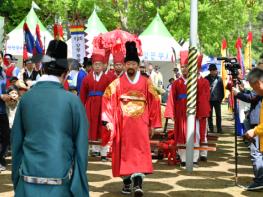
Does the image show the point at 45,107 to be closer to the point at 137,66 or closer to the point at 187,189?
the point at 137,66

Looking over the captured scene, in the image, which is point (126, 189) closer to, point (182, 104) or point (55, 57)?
point (182, 104)

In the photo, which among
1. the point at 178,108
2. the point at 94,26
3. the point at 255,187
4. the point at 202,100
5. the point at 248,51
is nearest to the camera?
the point at 255,187

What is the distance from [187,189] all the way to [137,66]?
6.31ft

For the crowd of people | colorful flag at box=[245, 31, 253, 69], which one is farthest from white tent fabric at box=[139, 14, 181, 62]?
the crowd of people

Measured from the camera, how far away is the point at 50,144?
3896 mm

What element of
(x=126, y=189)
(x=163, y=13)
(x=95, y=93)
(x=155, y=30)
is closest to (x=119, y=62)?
(x=95, y=93)

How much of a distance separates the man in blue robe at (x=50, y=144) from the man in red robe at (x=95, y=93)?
6046mm

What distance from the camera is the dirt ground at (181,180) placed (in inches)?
292

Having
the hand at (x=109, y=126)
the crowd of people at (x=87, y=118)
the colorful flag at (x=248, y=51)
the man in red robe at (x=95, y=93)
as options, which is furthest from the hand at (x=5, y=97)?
the colorful flag at (x=248, y=51)

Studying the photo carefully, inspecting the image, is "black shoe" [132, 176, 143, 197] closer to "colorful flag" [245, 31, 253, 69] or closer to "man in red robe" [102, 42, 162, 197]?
"man in red robe" [102, 42, 162, 197]

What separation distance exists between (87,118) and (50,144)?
73.9 inches

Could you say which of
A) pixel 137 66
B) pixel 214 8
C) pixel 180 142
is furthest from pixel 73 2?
pixel 137 66

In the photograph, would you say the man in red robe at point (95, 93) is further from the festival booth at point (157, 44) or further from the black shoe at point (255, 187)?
the festival booth at point (157, 44)

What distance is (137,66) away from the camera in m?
7.27
